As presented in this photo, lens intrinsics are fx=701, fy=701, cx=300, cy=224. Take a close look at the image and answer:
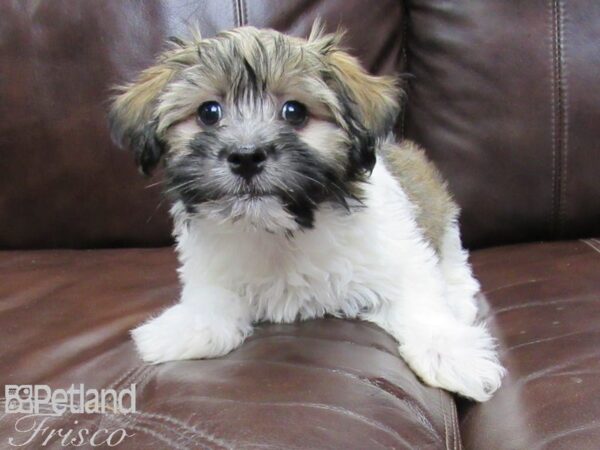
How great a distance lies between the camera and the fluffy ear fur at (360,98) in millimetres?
1512

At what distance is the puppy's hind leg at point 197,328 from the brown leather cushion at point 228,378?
31 millimetres

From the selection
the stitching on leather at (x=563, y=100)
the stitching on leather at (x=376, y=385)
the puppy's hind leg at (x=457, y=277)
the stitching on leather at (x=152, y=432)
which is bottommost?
the puppy's hind leg at (x=457, y=277)

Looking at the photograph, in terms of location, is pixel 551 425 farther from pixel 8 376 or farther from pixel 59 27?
pixel 59 27

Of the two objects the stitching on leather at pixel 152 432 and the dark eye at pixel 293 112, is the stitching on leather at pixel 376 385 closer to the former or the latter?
the stitching on leather at pixel 152 432

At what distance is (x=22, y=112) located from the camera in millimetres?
2199

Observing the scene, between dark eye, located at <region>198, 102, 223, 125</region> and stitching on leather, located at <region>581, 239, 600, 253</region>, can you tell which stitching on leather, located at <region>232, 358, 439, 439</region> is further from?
stitching on leather, located at <region>581, 239, 600, 253</region>

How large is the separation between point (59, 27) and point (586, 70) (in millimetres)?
1604

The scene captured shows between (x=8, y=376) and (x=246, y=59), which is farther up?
(x=246, y=59)

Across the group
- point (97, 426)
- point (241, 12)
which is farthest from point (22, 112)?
point (97, 426)

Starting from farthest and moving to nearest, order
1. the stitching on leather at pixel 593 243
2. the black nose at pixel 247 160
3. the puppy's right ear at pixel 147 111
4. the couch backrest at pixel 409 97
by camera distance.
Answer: the couch backrest at pixel 409 97 → the stitching on leather at pixel 593 243 → the puppy's right ear at pixel 147 111 → the black nose at pixel 247 160

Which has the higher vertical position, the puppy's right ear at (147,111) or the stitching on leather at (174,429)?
the puppy's right ear at (147,111)

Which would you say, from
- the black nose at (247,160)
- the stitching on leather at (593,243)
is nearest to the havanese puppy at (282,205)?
the black nose at (247,160)

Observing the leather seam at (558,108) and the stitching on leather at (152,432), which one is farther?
the leather seam at (558,108)

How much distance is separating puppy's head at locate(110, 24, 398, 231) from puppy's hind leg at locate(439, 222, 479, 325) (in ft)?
1.48
